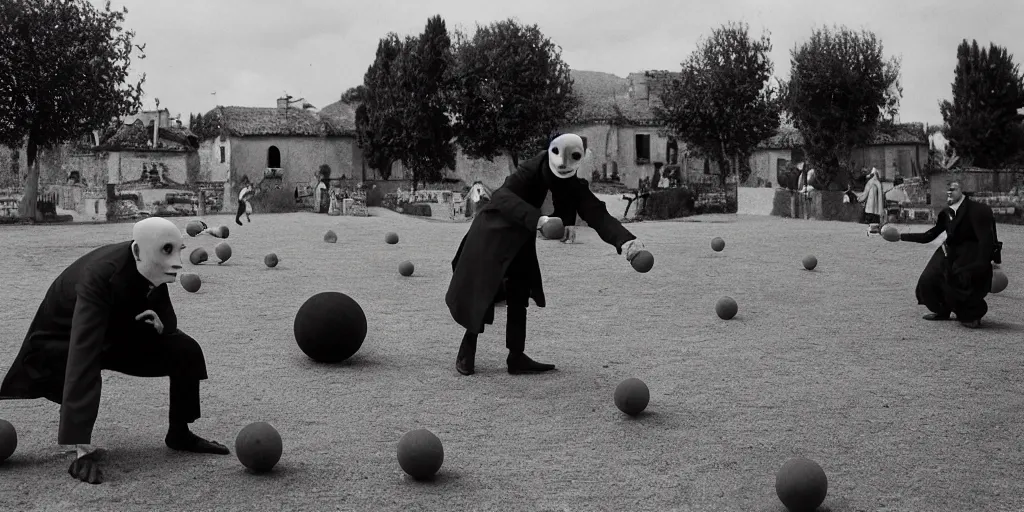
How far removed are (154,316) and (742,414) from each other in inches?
173

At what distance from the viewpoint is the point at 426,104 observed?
56.3 metres

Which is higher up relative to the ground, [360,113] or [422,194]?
[360,113]

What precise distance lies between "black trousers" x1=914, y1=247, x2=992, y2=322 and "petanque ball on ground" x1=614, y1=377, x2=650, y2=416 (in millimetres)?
6211

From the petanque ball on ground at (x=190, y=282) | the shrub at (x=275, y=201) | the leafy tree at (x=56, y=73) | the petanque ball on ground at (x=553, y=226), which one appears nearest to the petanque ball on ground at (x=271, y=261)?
the petanque ball on ground at (x=190, y=282)

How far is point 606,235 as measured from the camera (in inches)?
346

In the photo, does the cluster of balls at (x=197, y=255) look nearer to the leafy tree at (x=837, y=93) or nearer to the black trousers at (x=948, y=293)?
the black trousers at (x=948, y=293)

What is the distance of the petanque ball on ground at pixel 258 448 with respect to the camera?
250 inches

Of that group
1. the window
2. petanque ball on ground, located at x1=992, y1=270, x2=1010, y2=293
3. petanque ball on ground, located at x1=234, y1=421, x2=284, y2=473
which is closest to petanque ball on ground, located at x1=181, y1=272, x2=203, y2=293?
petanque ball on ground, located at x1=234, y1=421, x2=284, y2=473

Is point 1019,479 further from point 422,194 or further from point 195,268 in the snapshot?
point 422,194

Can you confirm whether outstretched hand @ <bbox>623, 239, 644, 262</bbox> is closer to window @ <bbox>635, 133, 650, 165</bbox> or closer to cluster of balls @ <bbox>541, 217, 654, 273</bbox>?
cluster of balls @ <bbox>541, 217, 654, 273</bbox>

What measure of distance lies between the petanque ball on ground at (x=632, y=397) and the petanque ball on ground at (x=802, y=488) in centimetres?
208

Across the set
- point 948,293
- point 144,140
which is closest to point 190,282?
point 948,293

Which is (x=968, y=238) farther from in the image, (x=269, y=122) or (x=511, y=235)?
(x=269, y=122)

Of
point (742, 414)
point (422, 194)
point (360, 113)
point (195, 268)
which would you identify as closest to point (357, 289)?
point (195, 268)
